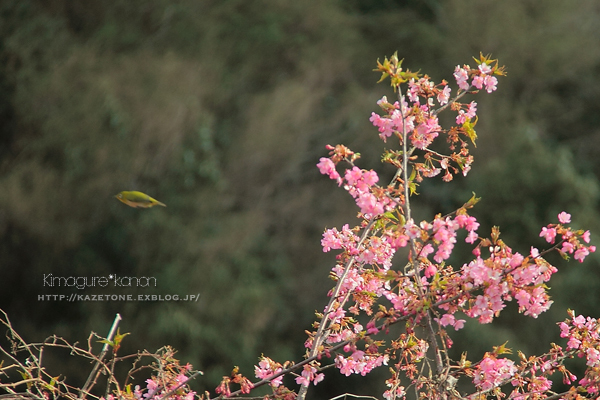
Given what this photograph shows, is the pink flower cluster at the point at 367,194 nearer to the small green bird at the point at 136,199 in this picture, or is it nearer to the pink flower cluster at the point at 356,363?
the pink flower cluster at the point at 356,363

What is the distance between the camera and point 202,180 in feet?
17.8

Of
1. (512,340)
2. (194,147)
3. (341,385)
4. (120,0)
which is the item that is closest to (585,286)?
(512,340)

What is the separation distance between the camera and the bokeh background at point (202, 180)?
4.84 m

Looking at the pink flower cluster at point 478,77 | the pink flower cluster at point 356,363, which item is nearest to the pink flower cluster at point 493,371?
the pink flower cluster at point 356,363

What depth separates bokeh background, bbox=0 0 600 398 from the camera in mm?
4840

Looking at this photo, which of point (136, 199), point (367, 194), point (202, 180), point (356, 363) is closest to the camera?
point (367, 194)


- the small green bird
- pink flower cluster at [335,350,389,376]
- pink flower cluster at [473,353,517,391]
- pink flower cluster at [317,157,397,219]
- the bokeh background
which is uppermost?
the bokeh background

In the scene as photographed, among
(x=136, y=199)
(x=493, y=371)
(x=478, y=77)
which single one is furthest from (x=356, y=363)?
(x=136, y=199)

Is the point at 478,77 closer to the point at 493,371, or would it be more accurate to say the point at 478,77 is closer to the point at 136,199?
the point at 493,371

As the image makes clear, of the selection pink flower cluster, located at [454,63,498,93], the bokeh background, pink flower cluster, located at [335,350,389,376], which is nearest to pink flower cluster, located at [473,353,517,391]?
pink flower cluster, located at [335,350,389,376]

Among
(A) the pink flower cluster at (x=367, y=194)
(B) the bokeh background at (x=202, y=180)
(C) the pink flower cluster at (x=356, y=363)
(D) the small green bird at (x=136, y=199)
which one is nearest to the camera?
(A) the pink flower cluster at (x=367, y=194)

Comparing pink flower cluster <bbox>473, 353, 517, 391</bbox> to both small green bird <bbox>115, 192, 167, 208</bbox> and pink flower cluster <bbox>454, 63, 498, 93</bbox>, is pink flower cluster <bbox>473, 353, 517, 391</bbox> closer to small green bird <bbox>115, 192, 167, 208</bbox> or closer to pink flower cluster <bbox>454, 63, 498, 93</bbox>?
pink flower cluster <bbox>454, 63, 498, 93</bbox>

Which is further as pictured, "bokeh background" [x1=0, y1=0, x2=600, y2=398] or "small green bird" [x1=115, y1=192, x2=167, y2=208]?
"bokeh background" [x1=0, y1=0, x2=600, y2=398]

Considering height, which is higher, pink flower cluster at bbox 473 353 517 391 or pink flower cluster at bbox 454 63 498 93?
pink flower cluster at bbox 454 63 498 93
